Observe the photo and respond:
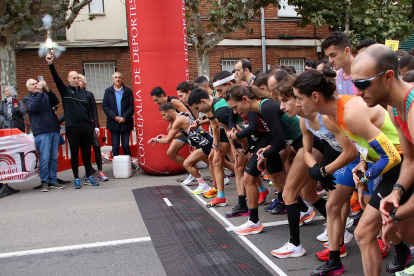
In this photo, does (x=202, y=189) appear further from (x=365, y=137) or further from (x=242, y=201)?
(x=365, y=137)

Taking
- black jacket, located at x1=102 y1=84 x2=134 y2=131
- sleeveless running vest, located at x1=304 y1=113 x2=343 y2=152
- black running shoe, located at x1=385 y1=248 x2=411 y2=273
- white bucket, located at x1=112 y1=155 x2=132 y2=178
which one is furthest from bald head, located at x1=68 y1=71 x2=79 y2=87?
black running shoe, located at x1=385 y1=248 x2=411 y2=273

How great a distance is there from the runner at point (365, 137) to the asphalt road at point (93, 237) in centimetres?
98

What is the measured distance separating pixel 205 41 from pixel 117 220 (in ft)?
28.6

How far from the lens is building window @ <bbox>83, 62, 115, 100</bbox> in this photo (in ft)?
62.9

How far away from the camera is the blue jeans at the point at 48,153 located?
7789 millimetres

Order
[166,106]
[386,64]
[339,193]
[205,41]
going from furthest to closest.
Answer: [205,41] < [166,106] < [339,193] < [386,64]

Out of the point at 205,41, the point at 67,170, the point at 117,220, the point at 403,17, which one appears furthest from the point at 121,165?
the point at 403,17

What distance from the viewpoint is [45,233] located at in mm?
5219

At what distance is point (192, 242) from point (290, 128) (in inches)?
71.8

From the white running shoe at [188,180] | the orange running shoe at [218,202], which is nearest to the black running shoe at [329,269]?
the orange running shoe at [218,202]

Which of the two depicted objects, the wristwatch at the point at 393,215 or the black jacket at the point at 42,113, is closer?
the wristwatch at the point at 393,215

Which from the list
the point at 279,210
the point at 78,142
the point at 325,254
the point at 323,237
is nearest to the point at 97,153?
the point at 78,142

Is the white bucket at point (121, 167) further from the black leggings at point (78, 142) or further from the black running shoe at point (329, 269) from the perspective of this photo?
the black running shoe at point (329, 269)

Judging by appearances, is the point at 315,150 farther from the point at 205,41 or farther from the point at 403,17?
the point at 403,17
